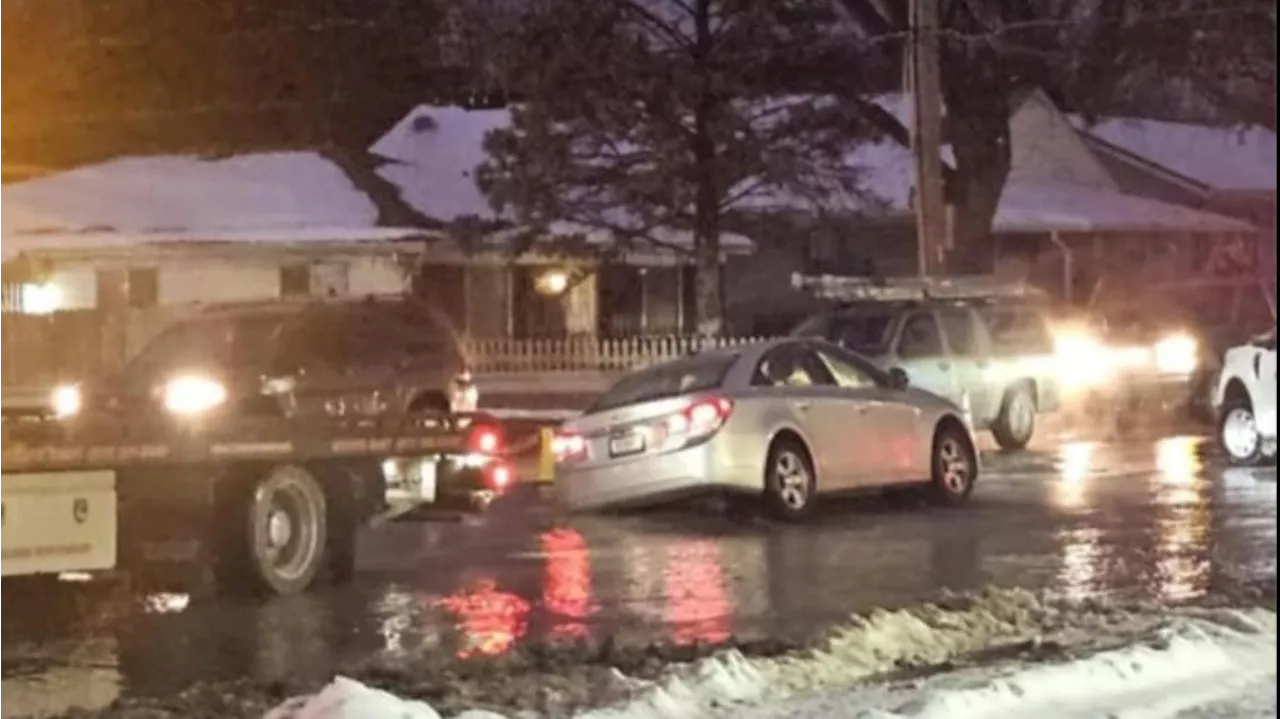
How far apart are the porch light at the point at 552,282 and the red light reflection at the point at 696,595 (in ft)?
76.3

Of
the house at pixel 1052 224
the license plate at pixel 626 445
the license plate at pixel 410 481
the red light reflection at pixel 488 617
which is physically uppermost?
the house at pixel 1052 224

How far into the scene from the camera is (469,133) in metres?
40.8

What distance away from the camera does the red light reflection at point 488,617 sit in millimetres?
11906

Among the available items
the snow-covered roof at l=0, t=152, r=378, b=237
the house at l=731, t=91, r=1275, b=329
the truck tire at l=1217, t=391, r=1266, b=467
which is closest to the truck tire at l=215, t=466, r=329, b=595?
the truck tire at l=1217, t=391, r=1266, b=467

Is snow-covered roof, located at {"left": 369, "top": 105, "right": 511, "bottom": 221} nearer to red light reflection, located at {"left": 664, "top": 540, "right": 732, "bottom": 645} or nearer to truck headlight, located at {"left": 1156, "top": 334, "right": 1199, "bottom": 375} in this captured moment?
truck headlight, located at {"left": 1156, "top": 334, "right": 1199, "bottom": 375}

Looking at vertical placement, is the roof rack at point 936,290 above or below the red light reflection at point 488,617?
above

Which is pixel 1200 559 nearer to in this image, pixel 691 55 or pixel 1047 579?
pixel 1047 579

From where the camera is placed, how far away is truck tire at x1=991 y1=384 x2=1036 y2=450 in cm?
2547

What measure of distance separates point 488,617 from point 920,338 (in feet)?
39.7

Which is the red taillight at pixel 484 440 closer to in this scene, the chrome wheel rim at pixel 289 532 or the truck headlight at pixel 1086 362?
the chrome wheel rim at pixel 289 532

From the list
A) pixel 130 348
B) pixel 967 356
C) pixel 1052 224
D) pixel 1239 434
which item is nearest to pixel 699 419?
pixel 1239 434

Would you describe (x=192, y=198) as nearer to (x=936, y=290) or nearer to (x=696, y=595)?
(x=936, y=290)

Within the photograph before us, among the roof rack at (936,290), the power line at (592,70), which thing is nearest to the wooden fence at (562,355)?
the power line at (592,70)

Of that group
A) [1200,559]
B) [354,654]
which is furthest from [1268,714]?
[1200,559]
